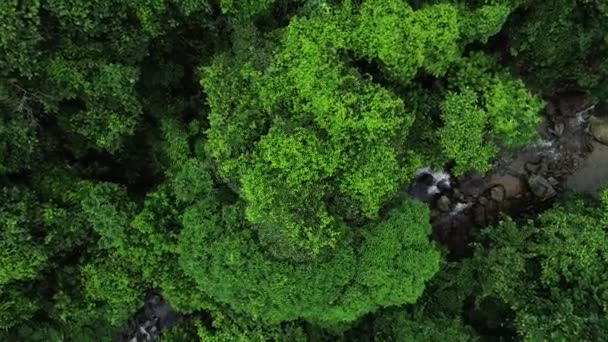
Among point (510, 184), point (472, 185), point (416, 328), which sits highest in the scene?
point (510, 184)

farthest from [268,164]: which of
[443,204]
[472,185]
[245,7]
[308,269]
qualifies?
[472,185]

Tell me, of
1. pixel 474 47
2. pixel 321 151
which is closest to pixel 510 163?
pixel 474 47

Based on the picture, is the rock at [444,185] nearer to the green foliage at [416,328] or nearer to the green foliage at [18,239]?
the green foliage at [416,328]

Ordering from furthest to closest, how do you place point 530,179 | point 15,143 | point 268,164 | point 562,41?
point 530,179, point 562,41, point 15,143, point 268,164

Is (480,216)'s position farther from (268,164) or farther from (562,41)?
(268,164)

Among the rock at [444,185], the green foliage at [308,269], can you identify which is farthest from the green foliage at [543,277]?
the green foliage at [308,269]

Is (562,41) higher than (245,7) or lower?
higher

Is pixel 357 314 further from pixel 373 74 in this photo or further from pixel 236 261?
pixel 373 74
